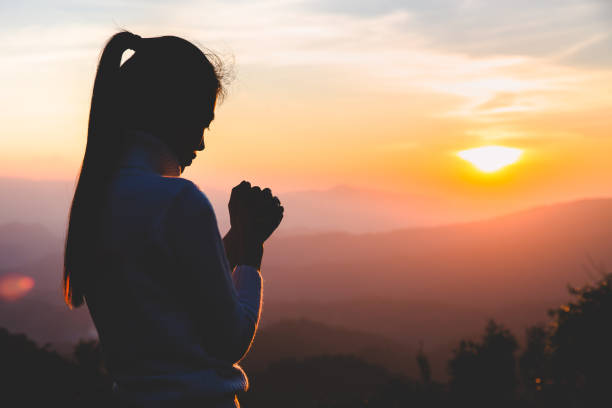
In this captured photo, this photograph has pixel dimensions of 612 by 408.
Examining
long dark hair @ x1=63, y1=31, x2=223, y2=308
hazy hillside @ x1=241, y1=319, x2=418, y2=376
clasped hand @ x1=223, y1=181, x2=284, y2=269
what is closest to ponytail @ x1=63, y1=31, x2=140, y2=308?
long dark hair @ x1=63, y1=31, x2=223, y2=308

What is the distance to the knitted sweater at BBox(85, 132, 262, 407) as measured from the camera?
1.41 metres

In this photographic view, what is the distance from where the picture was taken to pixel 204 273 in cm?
141

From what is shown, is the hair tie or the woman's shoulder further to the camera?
the hair tie

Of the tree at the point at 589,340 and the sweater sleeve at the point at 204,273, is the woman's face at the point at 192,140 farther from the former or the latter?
the tree at the point at 589,340

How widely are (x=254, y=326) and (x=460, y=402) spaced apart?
1599 inches

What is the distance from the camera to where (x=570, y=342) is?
2936 cm

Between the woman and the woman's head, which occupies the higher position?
the woman's head

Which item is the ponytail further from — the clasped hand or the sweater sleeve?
the clasped hand

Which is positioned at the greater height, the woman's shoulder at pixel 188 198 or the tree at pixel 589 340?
the woman's shoulder at pixel 188 198

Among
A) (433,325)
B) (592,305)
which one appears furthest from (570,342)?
(433,325)

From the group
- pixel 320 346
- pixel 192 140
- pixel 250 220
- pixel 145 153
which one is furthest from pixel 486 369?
pixel 320 346

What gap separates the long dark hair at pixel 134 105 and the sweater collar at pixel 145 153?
0.02 meters

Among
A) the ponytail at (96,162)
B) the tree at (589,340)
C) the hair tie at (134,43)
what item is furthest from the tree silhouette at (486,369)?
the hair tie at (134,43)

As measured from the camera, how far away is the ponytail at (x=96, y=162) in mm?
1550
